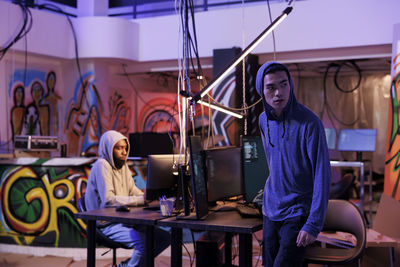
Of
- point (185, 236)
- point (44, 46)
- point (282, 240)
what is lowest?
point (185, 236)

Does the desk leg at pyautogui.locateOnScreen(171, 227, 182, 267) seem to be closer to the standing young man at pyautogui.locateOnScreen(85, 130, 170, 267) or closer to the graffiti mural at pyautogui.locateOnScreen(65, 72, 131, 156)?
the standing young man at pyautogui.locateOnScreen(85, 130, 170, 267)

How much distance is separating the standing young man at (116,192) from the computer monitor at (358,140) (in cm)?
471

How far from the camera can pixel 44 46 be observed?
7570 mm

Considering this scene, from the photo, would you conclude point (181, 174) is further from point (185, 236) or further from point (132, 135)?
point (132, 135)

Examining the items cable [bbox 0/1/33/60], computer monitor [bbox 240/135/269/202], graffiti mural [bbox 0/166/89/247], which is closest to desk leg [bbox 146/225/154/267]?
computer monitor [bbox 240/135/269/202]

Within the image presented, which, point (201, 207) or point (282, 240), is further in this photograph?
point (201, 207)

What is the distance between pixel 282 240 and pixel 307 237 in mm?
173

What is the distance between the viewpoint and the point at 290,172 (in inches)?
104

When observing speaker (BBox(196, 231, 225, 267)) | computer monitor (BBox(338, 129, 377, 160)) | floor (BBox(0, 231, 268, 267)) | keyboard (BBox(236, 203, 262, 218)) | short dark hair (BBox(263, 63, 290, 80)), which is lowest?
floor (BBox(0, 231, 268, 267))

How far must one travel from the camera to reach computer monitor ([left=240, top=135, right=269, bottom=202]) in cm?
374

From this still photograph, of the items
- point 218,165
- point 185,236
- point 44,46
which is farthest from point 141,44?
point 218,165

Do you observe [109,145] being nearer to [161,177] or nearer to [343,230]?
[161,177]

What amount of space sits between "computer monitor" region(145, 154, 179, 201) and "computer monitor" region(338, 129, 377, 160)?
4905 millimetres

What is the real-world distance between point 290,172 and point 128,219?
48.8 inches
